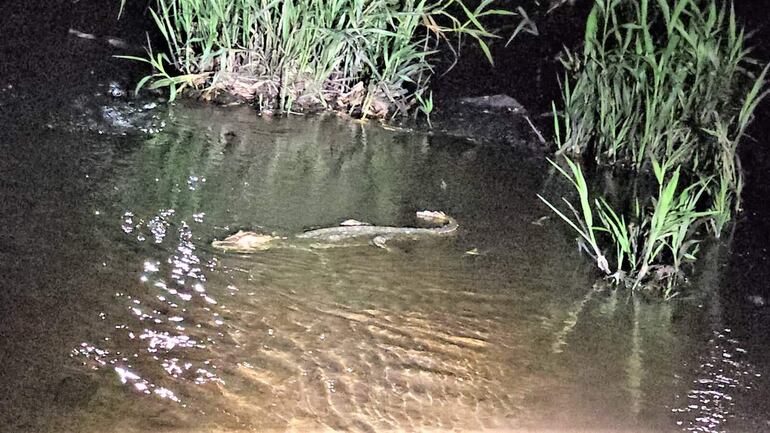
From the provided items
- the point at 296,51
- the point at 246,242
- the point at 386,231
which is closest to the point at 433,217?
the point at 386,231

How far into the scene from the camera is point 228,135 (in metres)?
3.04

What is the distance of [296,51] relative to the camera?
3.29 meters

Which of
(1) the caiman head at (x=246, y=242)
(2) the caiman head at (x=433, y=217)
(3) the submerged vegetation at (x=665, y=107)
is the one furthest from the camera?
(3) the submerged vegetation at (x=665, y=107)

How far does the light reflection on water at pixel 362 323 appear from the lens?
171 centimetres

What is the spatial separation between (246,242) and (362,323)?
0.52 metres

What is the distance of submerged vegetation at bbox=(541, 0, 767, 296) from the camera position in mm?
2920

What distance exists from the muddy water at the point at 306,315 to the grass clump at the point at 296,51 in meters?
0.53

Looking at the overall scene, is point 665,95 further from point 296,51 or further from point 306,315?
point 306,315

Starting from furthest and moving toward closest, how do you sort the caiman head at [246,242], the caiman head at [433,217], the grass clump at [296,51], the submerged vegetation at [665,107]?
1. the grass clump at [296,51]
2. the submerged vegetation at [665,107]
3. the caiman head at [433,217]
4. the caiman head at [246,242]

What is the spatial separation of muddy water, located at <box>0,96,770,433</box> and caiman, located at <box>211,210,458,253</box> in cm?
5

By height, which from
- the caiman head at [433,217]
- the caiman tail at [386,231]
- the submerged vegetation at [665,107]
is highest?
the submerged vegetation at [665,107]

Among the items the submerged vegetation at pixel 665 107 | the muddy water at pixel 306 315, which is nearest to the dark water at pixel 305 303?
the muddy water at pixel 306 315

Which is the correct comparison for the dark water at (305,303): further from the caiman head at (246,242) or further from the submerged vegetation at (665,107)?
the submerged vegetation at (665,107)

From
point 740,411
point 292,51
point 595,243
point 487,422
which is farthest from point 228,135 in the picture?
point 740,411
